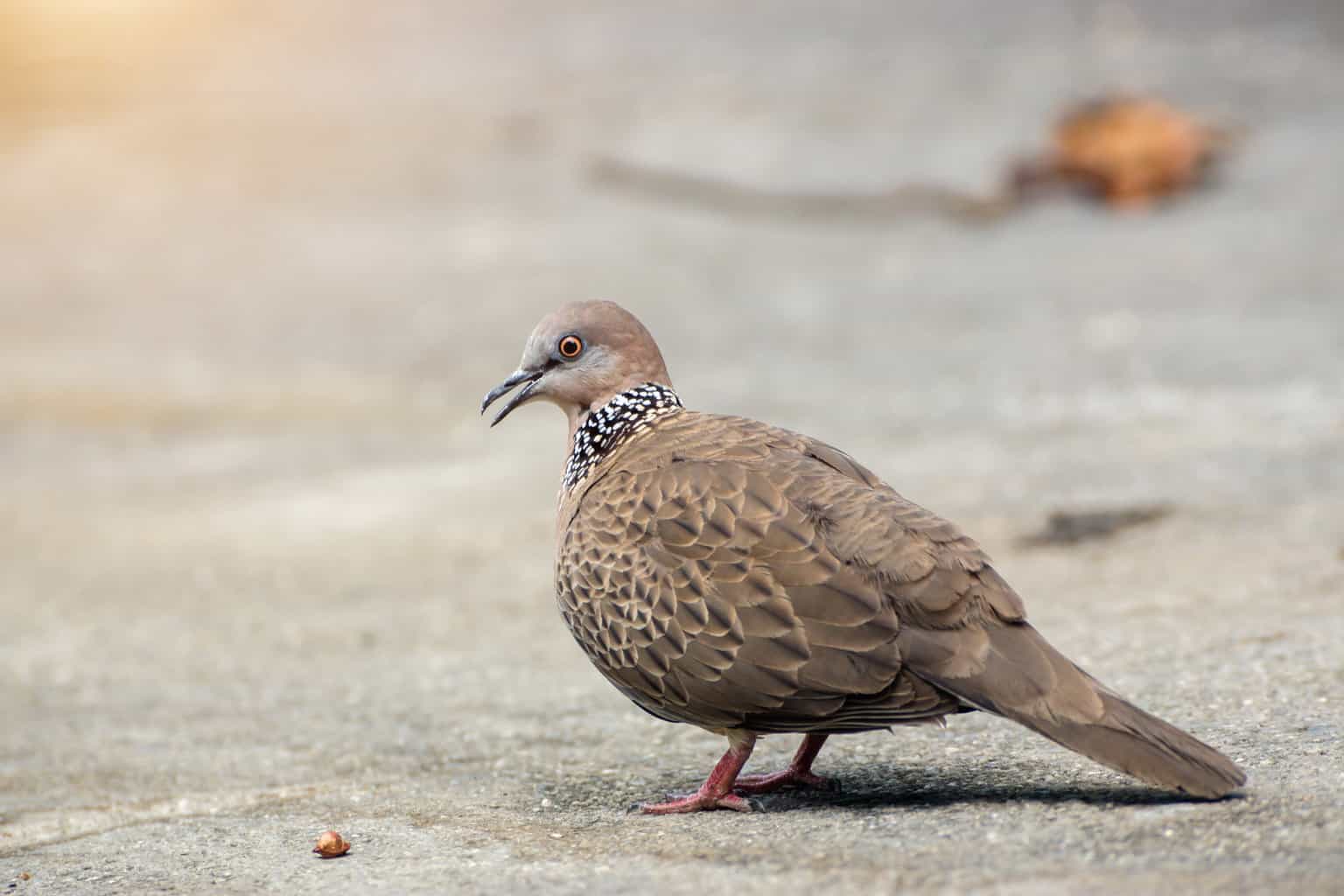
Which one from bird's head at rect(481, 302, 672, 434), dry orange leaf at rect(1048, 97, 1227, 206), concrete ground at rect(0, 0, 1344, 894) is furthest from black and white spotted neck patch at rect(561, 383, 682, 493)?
dry orange leaf at rect(1048, 97, 1227, 206)

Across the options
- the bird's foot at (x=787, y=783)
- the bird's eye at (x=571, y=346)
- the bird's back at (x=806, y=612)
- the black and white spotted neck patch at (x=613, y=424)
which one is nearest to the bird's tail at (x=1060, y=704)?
the bird's back at (x=806, y=612)

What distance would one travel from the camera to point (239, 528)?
9.03 m

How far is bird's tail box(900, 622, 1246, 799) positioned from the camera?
11.3 feet

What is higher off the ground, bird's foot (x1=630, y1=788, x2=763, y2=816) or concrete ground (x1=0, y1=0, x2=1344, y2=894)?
concrete ground (x1=0, y1=0, x2=1344, y2=894)

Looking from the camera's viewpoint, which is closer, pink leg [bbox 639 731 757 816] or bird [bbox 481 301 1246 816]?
bird [bbox 481 301 1246 816]

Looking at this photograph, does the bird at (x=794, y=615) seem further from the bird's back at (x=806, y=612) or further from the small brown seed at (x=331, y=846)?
the small brown seed at (x=331, y=846)

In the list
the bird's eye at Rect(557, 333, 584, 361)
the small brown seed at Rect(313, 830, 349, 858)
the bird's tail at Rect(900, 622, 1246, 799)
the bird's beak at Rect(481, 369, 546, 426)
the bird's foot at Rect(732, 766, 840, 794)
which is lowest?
the bird's foot at Rect(732, 766, 840, 794)

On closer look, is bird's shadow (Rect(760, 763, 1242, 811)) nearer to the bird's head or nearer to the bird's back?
the bird's back

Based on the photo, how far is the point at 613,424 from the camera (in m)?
4.66

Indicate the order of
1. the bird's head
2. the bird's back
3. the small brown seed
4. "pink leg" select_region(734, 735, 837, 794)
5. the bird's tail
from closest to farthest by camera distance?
the bird's tail → the bird's back → the small brown seed → "pink leg" select_region(734, 735, 837, 794) → the bird's head

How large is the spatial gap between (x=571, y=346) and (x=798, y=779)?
145 cm

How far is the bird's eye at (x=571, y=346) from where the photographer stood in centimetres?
478

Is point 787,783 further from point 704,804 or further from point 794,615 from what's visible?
point 794,615

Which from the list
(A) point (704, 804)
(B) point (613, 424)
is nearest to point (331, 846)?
(A) point (704, 804)
